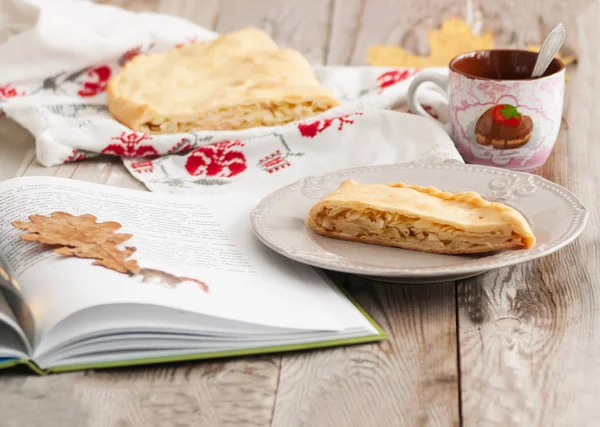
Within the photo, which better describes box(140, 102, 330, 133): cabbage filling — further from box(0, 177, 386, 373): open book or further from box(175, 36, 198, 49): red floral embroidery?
box(0, 177, 386, 373): open book

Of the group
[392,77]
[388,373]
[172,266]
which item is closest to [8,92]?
[392,77]

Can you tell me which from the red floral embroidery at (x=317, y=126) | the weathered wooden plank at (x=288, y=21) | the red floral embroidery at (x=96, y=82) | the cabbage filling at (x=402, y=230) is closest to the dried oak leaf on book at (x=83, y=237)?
the cabbage filling at (x=402, y=230)

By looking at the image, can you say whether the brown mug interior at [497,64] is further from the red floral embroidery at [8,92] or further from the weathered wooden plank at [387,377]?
the red floral embroidery at [8,92]

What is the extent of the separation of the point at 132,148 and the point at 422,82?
1.59ft

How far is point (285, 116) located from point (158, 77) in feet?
0.89

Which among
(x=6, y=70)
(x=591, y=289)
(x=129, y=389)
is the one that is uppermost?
(x=591, y=289)

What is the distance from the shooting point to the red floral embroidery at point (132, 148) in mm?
1431

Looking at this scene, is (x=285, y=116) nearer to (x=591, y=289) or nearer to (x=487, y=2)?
(x=591, y=289)

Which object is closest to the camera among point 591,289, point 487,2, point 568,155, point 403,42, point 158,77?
point 591,289

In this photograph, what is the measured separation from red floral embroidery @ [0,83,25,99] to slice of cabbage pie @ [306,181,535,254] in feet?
2.89

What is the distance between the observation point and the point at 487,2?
2203mm

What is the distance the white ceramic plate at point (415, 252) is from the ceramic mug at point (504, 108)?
0.53 ft

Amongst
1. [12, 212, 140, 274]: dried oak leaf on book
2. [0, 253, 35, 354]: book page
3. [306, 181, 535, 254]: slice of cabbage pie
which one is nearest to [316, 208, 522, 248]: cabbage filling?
[306, 181, 535, 254]: slice of cabbage pie

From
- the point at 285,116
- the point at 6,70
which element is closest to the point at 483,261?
the point at 285,116
